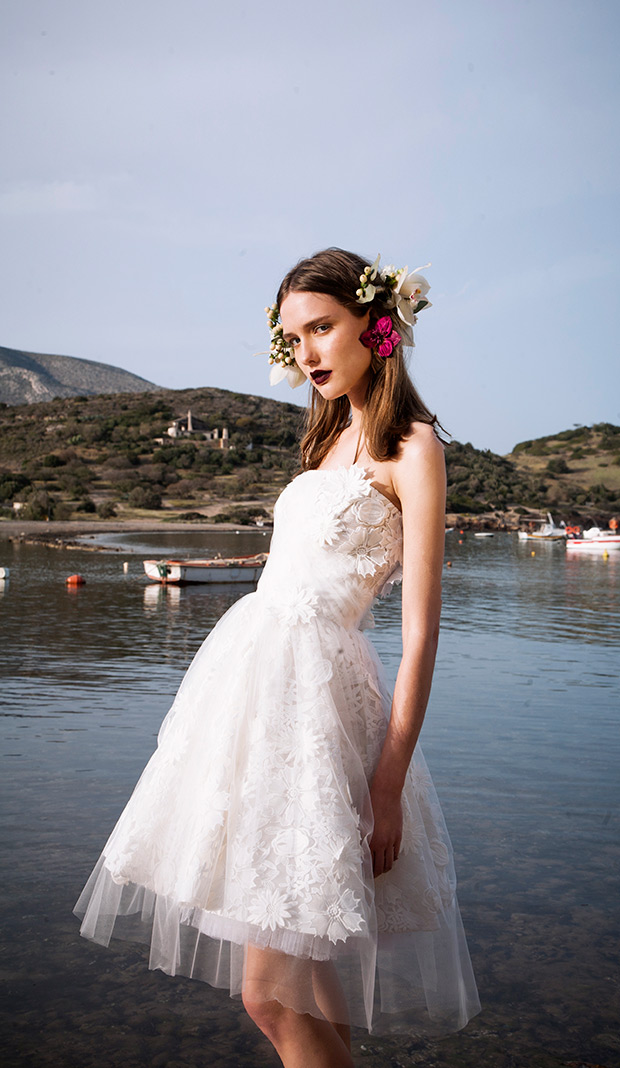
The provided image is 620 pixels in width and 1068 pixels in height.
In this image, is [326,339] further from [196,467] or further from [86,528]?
[196,467]

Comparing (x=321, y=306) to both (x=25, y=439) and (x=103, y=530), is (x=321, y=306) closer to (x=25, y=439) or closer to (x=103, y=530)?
(x=103, y=530)

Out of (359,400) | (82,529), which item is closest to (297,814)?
(359,400)

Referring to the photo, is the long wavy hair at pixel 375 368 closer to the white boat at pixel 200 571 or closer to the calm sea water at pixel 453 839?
the calm sea water at pixel 453 839

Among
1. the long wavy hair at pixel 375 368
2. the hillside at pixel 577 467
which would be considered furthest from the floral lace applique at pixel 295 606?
the hillside at pixel 577 467

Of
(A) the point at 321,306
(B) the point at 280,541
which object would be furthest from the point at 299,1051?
(A) the point at 321,306

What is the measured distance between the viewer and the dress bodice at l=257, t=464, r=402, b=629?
6.31 ft

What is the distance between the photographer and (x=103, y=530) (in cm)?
4475

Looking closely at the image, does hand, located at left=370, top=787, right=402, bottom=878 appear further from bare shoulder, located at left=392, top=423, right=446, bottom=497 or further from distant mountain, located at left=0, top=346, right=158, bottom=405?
distant mountain, located at left=0, top=346, right=158, bottom=405

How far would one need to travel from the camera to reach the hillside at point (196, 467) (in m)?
54.0

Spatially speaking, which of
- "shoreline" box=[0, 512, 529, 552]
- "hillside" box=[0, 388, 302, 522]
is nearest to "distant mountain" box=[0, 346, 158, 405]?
"hillside" box=[0, 388, 302, 522]

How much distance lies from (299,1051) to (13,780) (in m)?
4.28

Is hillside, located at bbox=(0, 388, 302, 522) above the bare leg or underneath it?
above

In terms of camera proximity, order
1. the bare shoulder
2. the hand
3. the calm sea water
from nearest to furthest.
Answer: the hand < the bare shoulder < the calm sea water

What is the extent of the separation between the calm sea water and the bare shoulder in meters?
1.89
